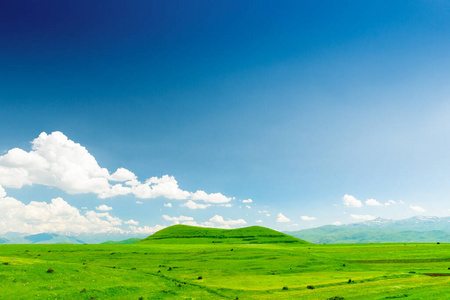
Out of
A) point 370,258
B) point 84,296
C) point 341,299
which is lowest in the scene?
point 370,258

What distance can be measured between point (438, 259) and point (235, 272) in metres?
74.7

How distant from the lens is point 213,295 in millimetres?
43656

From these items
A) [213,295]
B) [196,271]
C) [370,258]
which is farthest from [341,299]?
[370,258]

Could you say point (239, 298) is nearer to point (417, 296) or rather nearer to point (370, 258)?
point (417, 296)

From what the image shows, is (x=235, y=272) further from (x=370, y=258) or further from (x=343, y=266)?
(x=370, y=258)

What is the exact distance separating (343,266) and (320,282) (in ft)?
103

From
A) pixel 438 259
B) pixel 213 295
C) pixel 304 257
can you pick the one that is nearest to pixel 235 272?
pixel 213 295

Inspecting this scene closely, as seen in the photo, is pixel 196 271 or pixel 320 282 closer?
pixel 320 282

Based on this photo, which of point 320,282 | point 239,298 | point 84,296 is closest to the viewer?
point 84,296

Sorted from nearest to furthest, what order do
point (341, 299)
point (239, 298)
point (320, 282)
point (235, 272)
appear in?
point (341, 299) → point (239, 298) → point (320, 282) → point (235, 272)

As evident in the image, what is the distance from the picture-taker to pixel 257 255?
99312 millimetres

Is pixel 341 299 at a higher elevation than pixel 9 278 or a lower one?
lower

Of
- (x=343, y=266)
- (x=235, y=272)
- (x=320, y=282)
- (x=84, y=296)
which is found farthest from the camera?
(x=343, y=266)

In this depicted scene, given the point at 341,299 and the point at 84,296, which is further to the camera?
the point at 341,299
